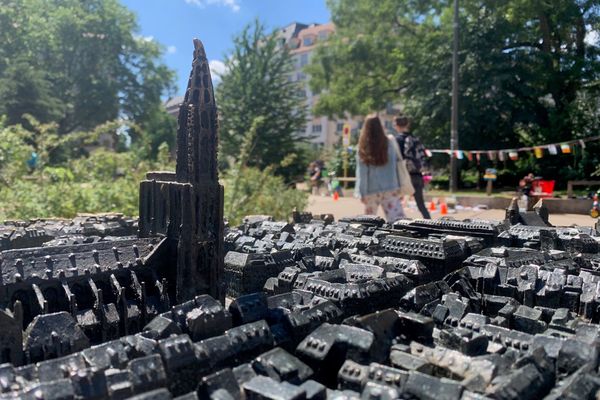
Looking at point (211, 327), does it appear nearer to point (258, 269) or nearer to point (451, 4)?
point (258, 269)

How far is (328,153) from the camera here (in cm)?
3956

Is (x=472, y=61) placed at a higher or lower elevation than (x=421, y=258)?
higher

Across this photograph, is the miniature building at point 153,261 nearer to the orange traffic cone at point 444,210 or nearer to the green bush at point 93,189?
the green bush at point 93,189

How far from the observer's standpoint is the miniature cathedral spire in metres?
5.96

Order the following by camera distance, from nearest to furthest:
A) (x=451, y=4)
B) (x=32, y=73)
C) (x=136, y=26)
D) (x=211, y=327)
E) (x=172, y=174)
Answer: (x=211, y=327) < (x=172, y=174) < (x=451, y=4) < (x=32, y=73) < (x=136, y=26)

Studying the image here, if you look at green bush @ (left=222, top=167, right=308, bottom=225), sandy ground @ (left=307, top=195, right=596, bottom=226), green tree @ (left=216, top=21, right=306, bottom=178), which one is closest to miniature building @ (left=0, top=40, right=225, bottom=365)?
green bush @ (left=222, top=167, right=308, bottom=225)

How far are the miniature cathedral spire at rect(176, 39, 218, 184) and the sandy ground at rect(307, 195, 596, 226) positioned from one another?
1037cm

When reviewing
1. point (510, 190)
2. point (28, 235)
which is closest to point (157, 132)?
point (510, 190)

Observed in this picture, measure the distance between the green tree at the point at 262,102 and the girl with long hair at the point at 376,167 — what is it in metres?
16.6

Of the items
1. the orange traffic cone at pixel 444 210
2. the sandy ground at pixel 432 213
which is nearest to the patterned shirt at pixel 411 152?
the sandy ground at pixel 432 213

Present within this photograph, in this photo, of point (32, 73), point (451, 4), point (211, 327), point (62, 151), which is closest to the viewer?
point (211, 327)

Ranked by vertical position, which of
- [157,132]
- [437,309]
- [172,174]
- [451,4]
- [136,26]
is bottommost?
[437,309]

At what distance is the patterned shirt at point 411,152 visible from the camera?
1098cm

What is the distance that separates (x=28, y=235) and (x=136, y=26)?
4864 centimetres
